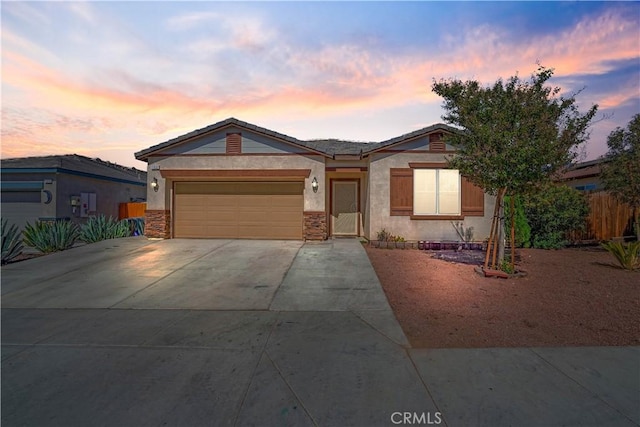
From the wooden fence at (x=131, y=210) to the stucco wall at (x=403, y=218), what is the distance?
13.8 meters

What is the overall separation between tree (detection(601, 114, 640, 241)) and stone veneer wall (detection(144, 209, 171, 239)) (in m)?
15.7


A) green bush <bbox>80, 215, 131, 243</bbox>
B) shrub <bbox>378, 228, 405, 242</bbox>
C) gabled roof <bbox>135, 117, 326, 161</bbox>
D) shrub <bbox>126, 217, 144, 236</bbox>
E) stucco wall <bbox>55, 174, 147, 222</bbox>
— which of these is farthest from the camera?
stucco wall <bbox>55, 174, 147, 222</bbox>

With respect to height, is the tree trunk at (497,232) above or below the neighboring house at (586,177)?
below

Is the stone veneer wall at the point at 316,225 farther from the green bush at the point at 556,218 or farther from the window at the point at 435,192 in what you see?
the green bush at the point at 556,218

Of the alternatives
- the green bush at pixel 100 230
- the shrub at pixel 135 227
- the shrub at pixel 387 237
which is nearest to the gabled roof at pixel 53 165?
the shrub at pixel 135 227

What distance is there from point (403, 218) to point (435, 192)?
5.17 ft

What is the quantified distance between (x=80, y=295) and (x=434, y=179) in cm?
1112

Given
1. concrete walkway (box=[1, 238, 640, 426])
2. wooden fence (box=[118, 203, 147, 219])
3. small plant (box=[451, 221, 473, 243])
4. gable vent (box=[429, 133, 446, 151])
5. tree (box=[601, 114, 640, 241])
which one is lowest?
concrete walkway (box=[1, 238, 640, 426])

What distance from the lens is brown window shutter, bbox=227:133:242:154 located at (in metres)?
12.6

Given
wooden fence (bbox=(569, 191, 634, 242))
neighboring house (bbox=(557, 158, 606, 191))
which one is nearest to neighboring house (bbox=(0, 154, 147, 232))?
wooden fence (bbox=(569, 191, 634, 242))

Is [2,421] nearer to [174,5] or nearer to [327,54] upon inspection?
[174,5]

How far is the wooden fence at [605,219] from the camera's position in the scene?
12.0 metres

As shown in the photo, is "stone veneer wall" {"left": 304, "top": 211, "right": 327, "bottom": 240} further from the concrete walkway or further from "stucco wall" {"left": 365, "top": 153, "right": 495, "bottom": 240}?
the concrete walkway

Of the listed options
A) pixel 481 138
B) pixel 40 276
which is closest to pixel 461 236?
pixel 481 138
